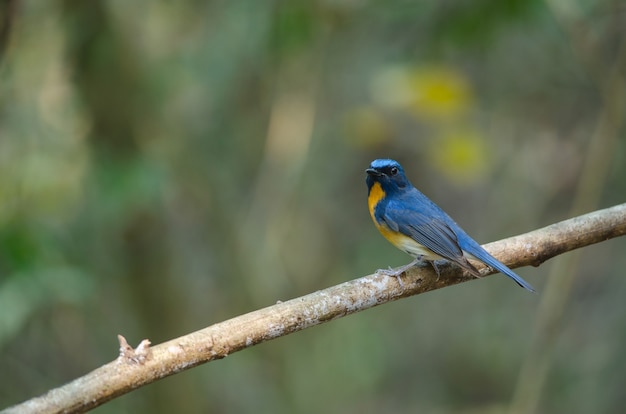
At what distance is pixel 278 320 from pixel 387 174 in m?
1.80

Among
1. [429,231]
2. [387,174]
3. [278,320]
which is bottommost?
[278,320]

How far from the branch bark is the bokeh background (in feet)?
6.35

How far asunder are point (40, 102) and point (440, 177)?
477 centimetres

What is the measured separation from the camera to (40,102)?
684 cm

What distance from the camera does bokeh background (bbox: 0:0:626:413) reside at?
5852mm

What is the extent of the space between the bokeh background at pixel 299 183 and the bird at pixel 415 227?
1641mm

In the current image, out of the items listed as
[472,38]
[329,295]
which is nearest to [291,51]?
[472,38]

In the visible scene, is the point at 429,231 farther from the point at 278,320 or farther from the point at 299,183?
the point at 299,183

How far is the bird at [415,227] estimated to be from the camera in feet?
12.7

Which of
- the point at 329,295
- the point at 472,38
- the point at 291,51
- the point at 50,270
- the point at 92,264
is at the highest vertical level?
the point at 291,51

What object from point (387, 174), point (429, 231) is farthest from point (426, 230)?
point (387, 174)

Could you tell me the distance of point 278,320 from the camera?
10.3 feet

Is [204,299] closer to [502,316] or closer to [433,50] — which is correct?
[433,50]

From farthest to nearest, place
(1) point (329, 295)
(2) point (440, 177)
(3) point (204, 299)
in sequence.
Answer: (2) point (440, 177) → (3) point (204, 299) → (1) point (329, 295)
